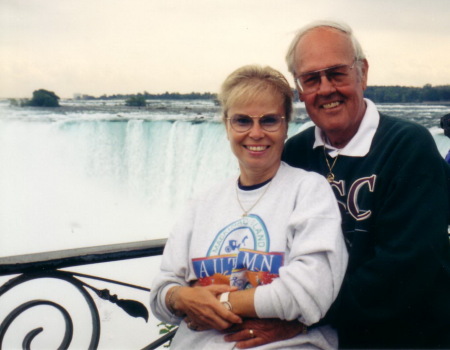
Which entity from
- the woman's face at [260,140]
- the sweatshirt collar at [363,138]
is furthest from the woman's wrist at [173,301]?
the sweatshirt collar at [363,138]

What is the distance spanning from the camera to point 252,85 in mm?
1686

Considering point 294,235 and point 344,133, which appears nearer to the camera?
point 294,235

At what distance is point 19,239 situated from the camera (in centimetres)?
1312

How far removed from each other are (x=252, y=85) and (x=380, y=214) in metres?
0.55

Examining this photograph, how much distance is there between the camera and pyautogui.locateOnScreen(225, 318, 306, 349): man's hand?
1.47 metres

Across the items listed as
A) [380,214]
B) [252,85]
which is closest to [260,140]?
[252,85]

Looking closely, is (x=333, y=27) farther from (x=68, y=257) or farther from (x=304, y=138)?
(x=68, y=257)

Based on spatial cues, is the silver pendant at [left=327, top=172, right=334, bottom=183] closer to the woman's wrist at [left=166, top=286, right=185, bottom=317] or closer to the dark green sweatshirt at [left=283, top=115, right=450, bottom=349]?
the dark green sweatshirt at [left=283, top=115, right=450, bottom=349]

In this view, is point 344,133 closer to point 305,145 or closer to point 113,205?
point 305,145

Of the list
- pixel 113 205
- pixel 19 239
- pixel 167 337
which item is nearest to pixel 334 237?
pixel 167 337

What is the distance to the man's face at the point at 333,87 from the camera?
1756 mm

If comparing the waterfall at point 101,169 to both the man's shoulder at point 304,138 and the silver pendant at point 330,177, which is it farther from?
the silver pendant at point 330,177

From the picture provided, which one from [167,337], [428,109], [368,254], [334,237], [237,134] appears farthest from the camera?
[428,109]

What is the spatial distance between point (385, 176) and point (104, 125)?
1012 centimetres
